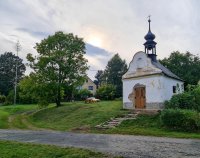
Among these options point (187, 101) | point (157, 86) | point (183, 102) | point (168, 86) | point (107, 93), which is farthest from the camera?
point (107, 93)

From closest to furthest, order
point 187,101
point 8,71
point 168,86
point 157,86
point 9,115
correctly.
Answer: point 187,101 → point 157,86 → point 168,86 → point 9,115 → point 8,71

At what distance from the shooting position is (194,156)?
1055 cm

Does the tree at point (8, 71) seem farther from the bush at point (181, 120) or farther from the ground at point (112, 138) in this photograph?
the bush at point (181, 120)

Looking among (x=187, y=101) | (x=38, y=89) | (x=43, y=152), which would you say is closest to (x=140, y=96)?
(x=187, y=101)

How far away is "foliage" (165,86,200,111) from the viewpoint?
24703mm

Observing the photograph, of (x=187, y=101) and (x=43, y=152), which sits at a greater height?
(x=187, y=101)

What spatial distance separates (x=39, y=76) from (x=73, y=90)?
5.18 metres

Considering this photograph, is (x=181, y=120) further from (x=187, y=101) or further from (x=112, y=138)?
(x=112, y=138)

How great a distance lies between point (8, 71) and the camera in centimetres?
8706

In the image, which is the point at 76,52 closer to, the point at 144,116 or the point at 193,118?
the point at 144,116

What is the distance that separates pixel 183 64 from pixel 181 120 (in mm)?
30847

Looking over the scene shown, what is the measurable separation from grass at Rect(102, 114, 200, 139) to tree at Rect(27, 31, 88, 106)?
18.2 metres

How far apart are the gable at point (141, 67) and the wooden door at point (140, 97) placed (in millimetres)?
1490

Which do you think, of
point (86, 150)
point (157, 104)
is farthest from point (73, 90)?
point (86, 150)
